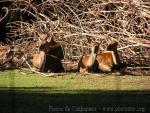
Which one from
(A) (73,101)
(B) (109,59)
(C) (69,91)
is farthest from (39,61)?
(A) (73,101)

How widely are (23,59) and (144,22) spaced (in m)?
3.92

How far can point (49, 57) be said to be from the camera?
16719mm

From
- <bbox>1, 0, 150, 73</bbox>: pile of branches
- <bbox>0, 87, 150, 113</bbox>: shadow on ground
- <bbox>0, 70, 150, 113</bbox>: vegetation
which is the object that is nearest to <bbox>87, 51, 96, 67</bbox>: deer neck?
<bbox>0, 70, 150, 113</bbox>: vegetation

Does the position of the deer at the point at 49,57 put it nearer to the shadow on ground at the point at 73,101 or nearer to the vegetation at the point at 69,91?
the vegetation at the point at 69,91

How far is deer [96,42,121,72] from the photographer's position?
647 inches

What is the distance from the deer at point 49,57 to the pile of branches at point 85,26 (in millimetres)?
875

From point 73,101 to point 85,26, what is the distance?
764cm

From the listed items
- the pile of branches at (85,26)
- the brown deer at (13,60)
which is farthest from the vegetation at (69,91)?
the pile of branches at (85,26)

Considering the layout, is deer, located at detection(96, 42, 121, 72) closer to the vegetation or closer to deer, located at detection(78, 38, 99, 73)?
deer, located at detection(78, 38, 99, 73)

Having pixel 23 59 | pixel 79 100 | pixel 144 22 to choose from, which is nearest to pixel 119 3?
pixel 144 22

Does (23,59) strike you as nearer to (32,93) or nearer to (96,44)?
(96,44)

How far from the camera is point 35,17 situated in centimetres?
1958

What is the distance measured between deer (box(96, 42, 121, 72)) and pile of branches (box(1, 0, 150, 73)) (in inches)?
16.0

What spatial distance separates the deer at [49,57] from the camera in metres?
16.4
